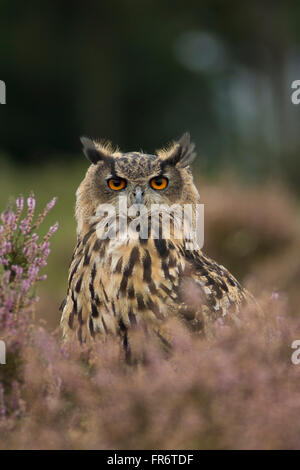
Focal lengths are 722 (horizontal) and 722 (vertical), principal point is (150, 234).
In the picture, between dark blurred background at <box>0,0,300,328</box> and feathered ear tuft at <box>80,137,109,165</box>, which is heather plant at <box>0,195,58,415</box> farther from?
dark blurred background at <box>0,0,300,328</box>

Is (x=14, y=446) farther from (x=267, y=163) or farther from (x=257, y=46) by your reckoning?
(x=257, y=46)

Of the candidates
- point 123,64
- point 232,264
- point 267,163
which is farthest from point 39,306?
point 123,64

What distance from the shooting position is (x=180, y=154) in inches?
174

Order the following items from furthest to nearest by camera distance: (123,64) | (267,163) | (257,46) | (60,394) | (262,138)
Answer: (123,64)
(257,46)
(262,138)
(267,163)
(60,394)

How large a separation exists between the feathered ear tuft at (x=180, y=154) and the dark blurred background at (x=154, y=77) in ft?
53.9

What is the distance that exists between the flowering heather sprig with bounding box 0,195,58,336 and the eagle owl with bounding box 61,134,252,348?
0.35 metres

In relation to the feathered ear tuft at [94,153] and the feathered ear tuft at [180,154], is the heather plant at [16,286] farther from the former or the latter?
the feathered ear tuft at [180,154]

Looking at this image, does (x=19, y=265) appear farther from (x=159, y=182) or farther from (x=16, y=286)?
(x=159, y=182)

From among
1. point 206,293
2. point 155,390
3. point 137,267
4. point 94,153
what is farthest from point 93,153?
point 155,390

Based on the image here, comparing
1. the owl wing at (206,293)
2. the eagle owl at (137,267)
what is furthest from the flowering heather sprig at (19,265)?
the owl wing at (206,293)

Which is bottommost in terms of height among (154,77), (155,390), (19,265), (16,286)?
(155,390)

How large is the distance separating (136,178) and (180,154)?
43cm

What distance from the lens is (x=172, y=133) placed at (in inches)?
1202
